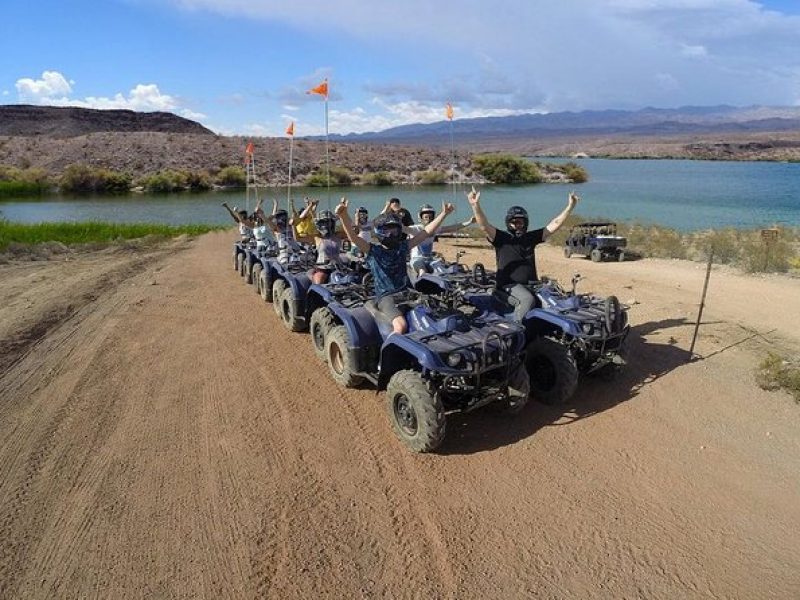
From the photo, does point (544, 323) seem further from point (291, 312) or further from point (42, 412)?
point (42, 412)

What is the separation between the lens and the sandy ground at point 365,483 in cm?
381

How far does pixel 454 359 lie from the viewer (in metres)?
5.09

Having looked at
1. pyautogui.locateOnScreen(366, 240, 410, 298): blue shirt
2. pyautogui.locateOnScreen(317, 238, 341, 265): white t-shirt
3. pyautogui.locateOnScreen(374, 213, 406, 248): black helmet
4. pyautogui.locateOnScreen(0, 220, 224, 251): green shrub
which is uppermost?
pyautogui.locateOnScreen(374, 213, 406, 248): black helmet

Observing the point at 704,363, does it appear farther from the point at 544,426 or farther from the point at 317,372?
the point at 317,372

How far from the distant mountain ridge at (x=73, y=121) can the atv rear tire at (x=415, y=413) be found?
264 feet

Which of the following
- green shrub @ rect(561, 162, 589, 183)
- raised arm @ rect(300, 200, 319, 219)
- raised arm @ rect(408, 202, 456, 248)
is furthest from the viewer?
green shrub @ rect(561, 162, 589, 183)

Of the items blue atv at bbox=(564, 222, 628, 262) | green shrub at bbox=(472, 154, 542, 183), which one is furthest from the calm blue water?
blue atv at bbox=(564, 222, 628, 262)

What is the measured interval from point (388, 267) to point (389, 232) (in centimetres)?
37

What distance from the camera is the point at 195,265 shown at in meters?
15.4

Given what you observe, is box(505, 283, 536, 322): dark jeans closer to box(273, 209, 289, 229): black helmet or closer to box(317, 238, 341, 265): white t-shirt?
box(317, 238, 341, 265): white t-shirt

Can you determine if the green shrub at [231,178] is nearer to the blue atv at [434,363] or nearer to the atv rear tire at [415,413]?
the blue atv at [434,363]

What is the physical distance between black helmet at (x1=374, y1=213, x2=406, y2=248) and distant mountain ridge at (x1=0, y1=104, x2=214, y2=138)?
3115 inches

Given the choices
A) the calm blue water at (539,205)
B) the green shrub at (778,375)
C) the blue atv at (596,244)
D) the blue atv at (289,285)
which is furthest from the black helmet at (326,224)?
the calm blue water at (539,205)

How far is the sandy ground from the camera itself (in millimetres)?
3814
